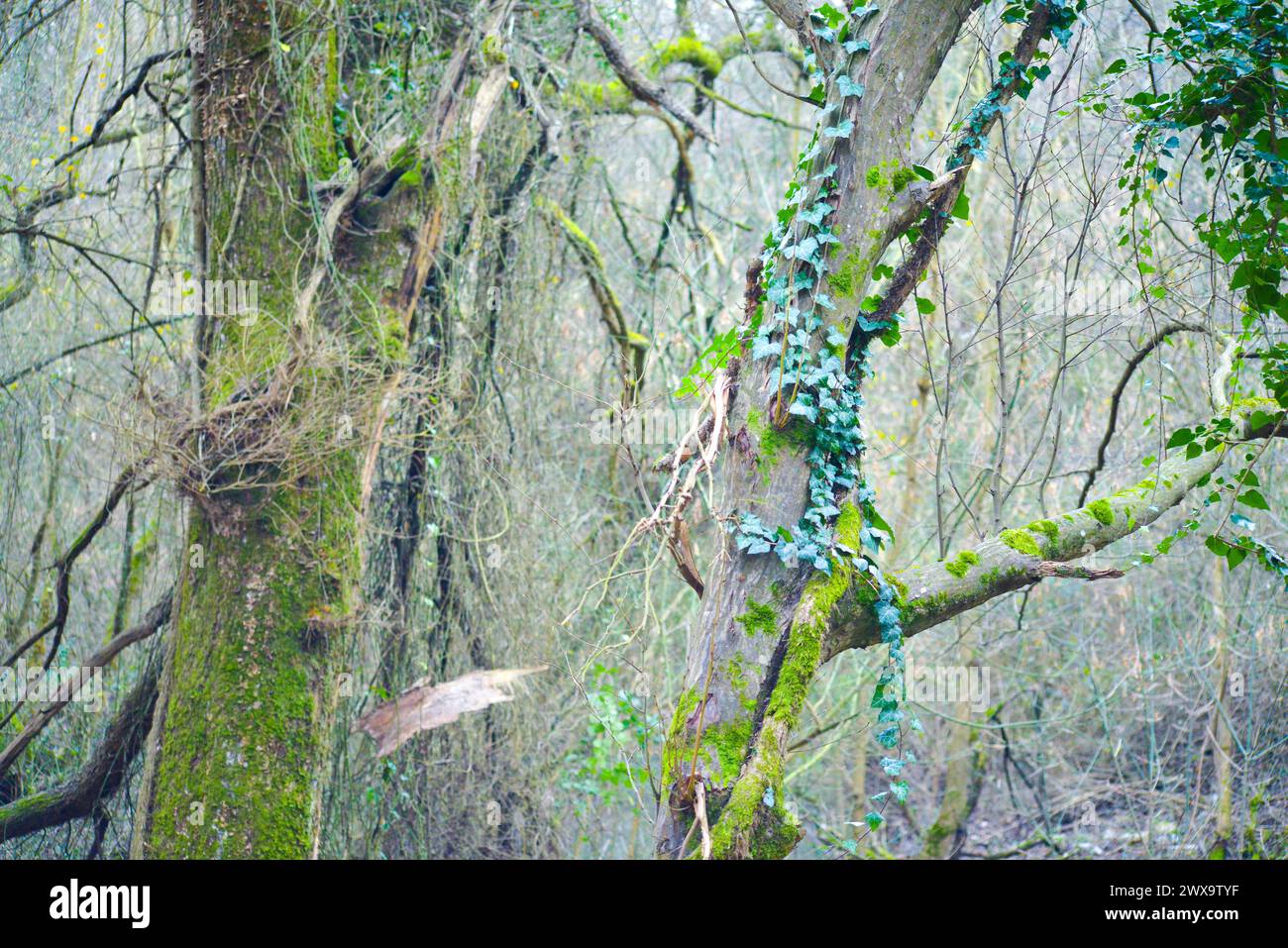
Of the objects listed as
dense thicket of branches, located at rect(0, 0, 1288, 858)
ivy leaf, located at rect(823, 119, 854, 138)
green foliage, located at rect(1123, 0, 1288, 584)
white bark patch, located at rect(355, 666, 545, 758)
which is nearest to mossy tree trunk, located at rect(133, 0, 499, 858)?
dense thicket of branches, located at rect(0, 0, 1288, 858)

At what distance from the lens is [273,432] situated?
4141 millimetres

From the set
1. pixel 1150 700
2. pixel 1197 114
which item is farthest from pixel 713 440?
pixel 1150 700

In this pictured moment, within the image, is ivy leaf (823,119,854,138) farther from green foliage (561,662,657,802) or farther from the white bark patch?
green foliage (561,662,657,802)

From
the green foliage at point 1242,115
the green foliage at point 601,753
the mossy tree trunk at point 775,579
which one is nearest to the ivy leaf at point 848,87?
the mossy tree trunk at point 775,579

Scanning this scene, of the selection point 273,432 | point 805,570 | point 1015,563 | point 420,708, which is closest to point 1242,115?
point 1015,563

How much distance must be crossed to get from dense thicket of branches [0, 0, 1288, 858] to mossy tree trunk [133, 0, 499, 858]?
20mm

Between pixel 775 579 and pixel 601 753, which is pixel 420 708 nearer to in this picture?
pixel 601 753

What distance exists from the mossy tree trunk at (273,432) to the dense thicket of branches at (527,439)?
0.02 meters

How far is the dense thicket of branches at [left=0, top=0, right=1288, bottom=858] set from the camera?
2842mm

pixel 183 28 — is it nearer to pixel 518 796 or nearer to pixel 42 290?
pixel 42 290

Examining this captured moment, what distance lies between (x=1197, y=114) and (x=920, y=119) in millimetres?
5140

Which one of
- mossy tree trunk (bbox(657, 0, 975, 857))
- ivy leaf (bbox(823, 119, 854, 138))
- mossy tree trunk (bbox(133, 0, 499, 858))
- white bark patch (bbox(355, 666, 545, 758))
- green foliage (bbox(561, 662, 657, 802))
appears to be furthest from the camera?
green foliage (bbox(561, 662, 657, 802))

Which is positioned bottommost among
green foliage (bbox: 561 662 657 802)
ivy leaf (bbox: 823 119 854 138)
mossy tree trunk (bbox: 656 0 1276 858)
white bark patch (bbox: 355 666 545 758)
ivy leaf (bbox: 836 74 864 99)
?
green foliage (bbox: 561 662 657 802)

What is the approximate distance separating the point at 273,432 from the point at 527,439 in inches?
72.8
